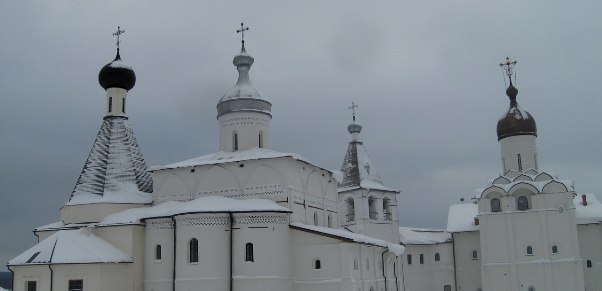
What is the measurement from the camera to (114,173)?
21516mm

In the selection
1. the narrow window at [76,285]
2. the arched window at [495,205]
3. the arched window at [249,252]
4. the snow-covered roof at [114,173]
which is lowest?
the narrow window at [76,285]

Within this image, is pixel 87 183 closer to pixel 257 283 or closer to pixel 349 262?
pixel 257 283

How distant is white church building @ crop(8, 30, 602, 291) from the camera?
18.8m

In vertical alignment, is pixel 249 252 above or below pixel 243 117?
below

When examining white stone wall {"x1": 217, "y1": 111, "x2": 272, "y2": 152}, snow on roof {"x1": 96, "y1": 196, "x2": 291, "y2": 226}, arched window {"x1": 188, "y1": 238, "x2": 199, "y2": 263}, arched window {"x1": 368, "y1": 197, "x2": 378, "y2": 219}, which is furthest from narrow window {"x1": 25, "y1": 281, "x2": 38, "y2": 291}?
arched window {"x1": 368, "y1": 197, "x2": 378, "y2": 219}

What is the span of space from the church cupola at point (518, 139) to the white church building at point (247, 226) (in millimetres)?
1095

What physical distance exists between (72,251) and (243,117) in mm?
7496

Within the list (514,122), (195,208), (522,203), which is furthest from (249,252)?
(514,122)

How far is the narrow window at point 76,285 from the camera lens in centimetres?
1833

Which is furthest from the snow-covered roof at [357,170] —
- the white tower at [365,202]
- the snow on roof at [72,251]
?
the snow on roof at [72,251]

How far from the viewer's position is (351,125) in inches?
1174

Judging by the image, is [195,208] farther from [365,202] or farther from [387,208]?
[387,208]

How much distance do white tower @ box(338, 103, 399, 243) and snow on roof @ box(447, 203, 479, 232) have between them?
482 cm

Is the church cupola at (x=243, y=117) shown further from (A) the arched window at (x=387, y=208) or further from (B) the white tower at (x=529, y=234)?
(B) the white tower at (x=529, y=234)
